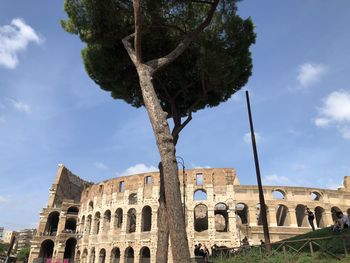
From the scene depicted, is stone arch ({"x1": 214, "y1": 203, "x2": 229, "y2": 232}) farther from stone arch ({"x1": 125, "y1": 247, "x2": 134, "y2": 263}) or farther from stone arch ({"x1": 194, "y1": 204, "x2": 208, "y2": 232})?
stone arch ({"x1": 125, "y1": 247, "x2": 134, "y2": 263})

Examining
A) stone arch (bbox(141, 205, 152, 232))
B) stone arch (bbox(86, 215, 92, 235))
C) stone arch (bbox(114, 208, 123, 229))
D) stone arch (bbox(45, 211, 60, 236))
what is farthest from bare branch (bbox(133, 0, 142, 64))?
stone arch (bbox(45, 211, 60, 236))

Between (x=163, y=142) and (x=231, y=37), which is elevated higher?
(x=231, y=37)

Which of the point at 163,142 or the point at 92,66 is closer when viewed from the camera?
the point at 163,142

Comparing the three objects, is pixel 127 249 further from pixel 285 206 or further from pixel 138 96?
pixel 138 96

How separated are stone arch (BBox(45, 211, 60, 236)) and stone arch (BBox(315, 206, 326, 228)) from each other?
26206mm

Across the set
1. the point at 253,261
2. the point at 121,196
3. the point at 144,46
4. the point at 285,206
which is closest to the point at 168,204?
the point at 253,261

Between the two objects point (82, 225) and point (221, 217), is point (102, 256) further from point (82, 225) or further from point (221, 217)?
point (221, 217)

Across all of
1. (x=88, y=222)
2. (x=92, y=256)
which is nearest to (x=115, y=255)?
(x=92, y=256)

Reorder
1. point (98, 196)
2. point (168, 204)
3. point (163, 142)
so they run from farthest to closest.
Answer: point (98, 196) → point (163, 142) → point (168, 204)

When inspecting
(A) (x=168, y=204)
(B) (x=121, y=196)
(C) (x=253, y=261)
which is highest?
(B) (x=121, y=196)

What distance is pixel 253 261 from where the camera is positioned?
372 inches

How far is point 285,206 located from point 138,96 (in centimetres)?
1757

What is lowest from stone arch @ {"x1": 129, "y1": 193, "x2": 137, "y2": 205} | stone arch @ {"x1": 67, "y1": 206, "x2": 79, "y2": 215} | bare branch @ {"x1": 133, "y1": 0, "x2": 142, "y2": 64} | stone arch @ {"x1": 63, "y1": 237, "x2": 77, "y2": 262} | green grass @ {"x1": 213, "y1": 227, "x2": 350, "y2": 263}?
green grass @ {"x1": 213, "y1": 227, "x2": 350, "y2": 263}

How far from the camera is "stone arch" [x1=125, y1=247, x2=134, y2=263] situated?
2524cm
